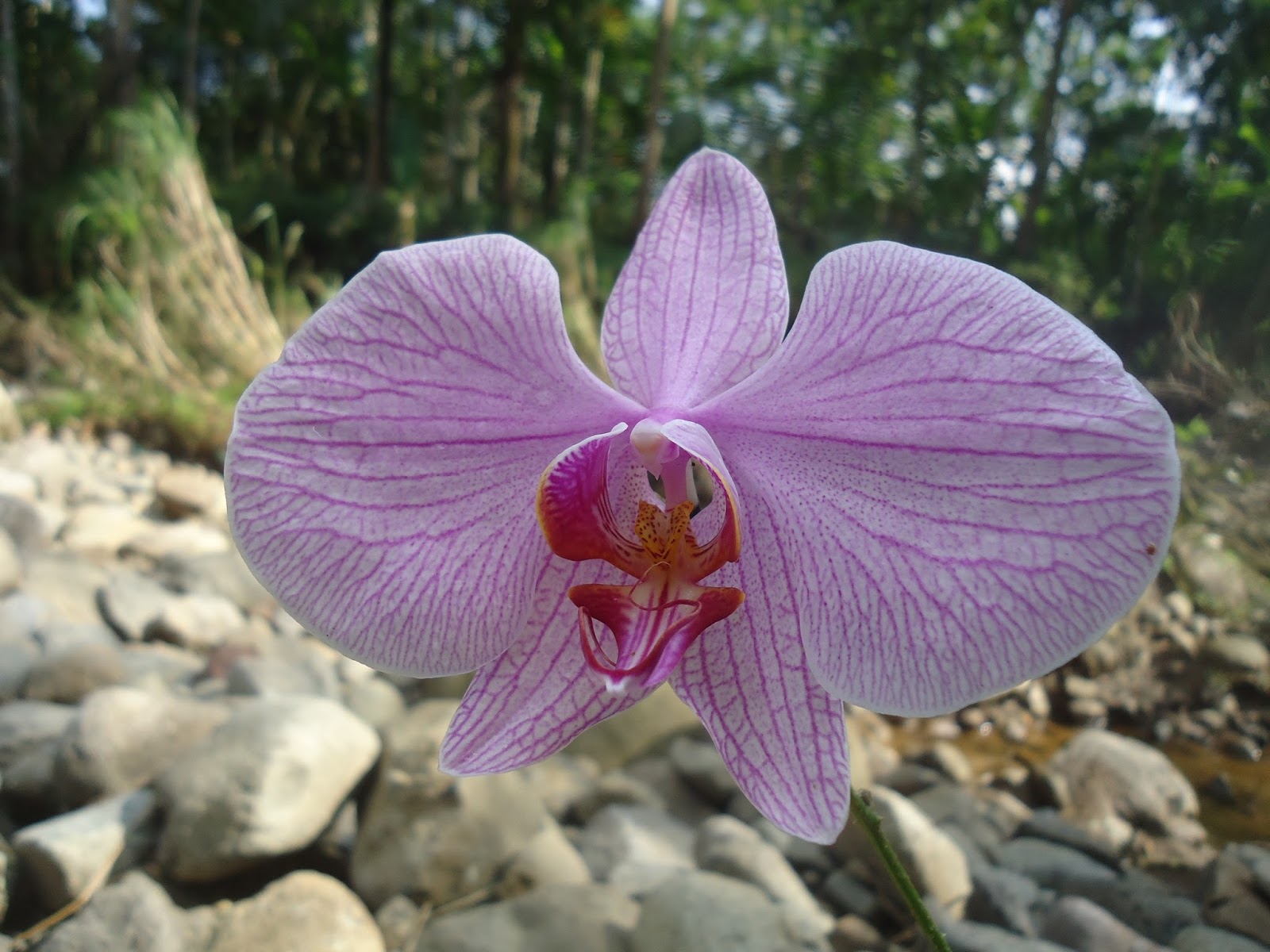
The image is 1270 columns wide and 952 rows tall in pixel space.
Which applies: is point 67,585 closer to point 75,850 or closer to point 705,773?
point 75,850

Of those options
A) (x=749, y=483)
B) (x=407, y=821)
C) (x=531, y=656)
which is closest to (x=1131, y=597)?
(x=749, y=483)

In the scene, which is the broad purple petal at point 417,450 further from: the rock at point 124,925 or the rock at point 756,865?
the rock at point 756,865

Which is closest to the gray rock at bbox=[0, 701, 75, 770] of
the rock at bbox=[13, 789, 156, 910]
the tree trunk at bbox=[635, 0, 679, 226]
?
the rock at bbox=[13, 789, 156, 910]

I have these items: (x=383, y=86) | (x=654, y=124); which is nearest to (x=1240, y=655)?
(x=654, y=124)

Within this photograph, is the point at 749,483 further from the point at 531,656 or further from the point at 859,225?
the point at 859,225

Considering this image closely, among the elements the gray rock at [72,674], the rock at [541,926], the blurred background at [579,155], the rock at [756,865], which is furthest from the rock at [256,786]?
the blurred background at [579,155]
